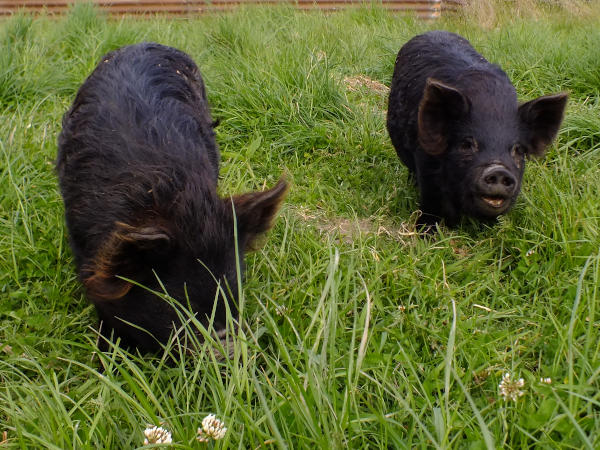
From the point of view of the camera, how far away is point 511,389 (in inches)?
83.9

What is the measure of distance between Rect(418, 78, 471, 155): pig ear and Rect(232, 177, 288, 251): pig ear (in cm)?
144

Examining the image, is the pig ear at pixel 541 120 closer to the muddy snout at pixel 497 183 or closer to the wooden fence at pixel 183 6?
the muddy snout at pixel 497 183

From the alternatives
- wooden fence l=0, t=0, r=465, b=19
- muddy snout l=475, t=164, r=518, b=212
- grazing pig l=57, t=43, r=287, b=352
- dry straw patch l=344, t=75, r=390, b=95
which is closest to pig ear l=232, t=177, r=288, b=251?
grazing pig l=57, t=43, r=287, b=352

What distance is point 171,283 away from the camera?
7.72 ft

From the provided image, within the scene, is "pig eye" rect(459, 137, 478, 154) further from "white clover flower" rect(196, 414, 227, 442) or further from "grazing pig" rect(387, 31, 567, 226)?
"white clover flower" rect(196, 414, 227, 442)

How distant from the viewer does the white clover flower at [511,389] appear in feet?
6.91

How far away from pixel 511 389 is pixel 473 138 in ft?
6.17

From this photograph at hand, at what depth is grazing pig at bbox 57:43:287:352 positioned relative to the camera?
2328 millimetres

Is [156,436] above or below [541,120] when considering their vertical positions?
below

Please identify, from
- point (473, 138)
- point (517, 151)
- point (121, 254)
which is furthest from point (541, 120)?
point (121, 254)

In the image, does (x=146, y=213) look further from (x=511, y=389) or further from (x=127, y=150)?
(x=511, y=389)

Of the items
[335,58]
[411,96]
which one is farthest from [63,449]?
[335,58]

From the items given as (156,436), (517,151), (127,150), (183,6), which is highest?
(127,150)

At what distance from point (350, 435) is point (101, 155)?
1.68 meters
